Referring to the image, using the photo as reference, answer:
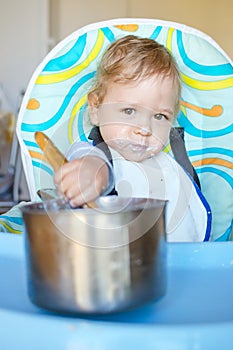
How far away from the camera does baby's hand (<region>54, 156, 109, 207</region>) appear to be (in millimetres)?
486

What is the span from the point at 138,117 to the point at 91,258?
0.50 metres

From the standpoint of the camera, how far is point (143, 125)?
2.85 ft

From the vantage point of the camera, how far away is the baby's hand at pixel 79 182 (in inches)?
19.1

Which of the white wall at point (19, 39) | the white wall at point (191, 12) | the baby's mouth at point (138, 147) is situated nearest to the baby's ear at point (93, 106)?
the baby's mouth at point (138, 147)

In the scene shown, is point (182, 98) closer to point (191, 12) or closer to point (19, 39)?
point (19, 39)

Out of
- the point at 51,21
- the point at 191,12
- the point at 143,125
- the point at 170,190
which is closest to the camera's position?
the point at 143,125

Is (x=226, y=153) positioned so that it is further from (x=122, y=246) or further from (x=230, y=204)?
(x=122, y=246)

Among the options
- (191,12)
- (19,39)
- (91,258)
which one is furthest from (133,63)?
(191,12)

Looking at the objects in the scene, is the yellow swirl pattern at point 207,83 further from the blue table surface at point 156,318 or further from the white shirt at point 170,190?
the blue table surface at point 156,318

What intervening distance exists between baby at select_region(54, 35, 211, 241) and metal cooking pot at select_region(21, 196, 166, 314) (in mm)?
397

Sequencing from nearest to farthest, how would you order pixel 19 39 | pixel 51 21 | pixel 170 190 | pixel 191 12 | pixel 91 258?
pixel 91 258
pixel 170 190
pixel 19 39
pixel 51 21
pixel 191 12

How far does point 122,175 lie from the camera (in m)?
0.92

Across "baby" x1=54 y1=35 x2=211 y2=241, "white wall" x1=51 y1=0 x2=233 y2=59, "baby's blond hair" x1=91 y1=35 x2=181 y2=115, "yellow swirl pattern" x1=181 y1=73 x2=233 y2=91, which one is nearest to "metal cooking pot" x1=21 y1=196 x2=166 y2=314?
"baby" x1=54 y1=35 x2=211 y2=241

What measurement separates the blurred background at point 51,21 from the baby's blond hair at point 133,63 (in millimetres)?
2584
